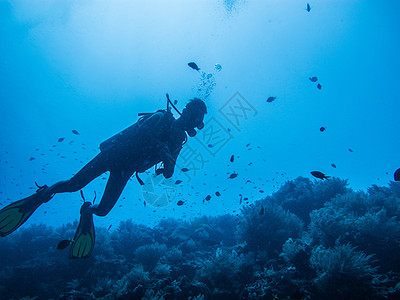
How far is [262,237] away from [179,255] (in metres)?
3.40

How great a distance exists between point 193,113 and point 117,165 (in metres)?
2.42

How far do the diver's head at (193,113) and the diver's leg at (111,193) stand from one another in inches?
81.4

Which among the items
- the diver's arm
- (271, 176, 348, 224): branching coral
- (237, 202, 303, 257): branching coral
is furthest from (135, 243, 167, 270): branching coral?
(271, 176, 348, 224): branching coral

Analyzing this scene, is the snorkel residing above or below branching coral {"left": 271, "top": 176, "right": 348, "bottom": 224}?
above

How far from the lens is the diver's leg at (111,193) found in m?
5.04

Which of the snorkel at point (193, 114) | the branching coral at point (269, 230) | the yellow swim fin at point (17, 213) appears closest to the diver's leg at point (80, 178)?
the yellow swim fin at point (17, 213)

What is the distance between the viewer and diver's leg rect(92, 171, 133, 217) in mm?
5039

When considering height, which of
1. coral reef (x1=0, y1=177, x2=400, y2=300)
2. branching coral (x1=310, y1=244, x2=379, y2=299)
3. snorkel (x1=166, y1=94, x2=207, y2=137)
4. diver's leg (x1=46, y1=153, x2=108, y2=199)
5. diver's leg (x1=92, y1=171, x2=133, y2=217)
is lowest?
branching coral (x1=310, y1=244, x2=379, y2=299)

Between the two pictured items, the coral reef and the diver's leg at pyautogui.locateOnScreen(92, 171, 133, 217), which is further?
the diver's leg at pyautogui.locateOnScreen(92, 171, 133, 217)

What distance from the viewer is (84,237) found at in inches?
212

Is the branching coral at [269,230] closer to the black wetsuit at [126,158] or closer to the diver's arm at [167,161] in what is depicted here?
the diver's arm at [167,161]

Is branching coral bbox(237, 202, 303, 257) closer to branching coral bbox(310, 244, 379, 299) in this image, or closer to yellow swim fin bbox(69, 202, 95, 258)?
branching coral bbox(310, 244, 379, 299)

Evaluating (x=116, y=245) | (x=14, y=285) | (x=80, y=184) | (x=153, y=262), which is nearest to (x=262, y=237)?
(x=153, y=262)

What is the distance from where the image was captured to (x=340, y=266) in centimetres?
418
